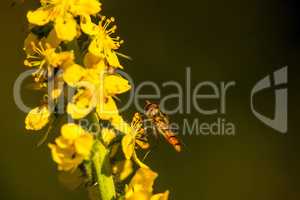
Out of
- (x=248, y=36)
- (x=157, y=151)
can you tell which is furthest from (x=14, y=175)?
(x=248, y=36)

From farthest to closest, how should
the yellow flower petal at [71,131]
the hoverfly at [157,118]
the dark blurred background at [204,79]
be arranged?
the dark blurred background at [204,79] → the hoverfly at [157,118] → the yellow flower petal at [71,131]

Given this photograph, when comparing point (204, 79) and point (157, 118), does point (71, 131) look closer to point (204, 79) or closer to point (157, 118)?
point (157, 118)

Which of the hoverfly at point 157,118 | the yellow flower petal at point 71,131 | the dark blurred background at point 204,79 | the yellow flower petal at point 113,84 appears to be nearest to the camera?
the yellow flower petal at point 71,131

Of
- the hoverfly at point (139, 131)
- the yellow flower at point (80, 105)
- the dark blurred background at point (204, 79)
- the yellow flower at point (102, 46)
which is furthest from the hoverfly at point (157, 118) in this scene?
the dark blurred background at point (204, 79)

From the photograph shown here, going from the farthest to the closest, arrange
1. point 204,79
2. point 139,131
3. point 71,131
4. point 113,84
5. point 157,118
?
point 204,79 < point 157,118 < point 139,131 < point 113,84 < point 71,131

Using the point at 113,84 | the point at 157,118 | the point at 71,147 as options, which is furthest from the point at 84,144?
the point at 157,118

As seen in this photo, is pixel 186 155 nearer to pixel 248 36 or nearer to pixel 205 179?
pixel 205 179

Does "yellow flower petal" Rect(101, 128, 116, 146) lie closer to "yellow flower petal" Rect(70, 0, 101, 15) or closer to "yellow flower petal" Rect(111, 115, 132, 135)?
"yellow flower petal" Rect(111, 115, 132, 135)

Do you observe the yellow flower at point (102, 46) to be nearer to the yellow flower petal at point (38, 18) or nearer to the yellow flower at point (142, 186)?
the yellow flower petal at point (38, 18)

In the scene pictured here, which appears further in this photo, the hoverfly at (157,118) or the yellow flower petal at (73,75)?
the hoverfly at (157,118)
